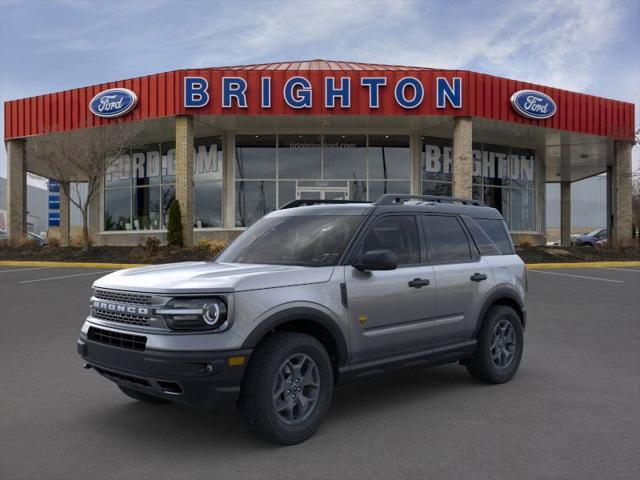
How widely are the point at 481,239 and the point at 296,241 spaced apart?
2.10m

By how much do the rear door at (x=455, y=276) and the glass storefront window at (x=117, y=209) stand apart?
24.1 meters

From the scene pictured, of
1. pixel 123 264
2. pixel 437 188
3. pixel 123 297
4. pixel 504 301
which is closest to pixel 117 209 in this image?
pixel 123 264

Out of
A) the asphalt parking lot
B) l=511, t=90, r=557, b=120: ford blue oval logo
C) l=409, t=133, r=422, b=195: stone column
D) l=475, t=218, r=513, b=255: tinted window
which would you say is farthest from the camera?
l=409, t=133, r=422, b=195: stone column

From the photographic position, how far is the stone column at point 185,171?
22.2 metres

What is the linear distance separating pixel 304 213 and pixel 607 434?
2981 mm

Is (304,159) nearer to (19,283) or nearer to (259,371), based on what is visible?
(19,283)

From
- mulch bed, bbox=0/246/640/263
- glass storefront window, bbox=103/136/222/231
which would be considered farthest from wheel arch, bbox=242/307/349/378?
glass storefront window, bbox=103/136/222/231

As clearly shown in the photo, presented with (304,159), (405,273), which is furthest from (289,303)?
(304,159)

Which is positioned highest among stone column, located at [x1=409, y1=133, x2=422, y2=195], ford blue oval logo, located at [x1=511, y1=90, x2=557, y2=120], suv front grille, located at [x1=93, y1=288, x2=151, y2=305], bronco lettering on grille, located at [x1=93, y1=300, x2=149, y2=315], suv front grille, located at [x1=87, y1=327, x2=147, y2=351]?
ford blue oval logo, located at [x1=511, y1=90, x2=557, y2=120]

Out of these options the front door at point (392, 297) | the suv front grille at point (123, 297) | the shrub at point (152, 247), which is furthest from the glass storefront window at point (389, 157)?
the suv front grille at point (123, 297)

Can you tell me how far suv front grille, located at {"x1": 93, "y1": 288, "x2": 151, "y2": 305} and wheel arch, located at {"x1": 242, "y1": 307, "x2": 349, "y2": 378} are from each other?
0.78 metres

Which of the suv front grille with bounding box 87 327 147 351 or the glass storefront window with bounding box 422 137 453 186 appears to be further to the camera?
the glass storefront window with bounding box 422 137 453 186

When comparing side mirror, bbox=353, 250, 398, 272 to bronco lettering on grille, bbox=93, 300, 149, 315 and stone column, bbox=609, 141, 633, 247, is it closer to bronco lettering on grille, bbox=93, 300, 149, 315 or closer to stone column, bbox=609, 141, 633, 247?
bronco lettering on grille, bbox=93, 300, 149, 315

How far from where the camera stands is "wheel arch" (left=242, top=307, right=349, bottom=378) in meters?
4.04
